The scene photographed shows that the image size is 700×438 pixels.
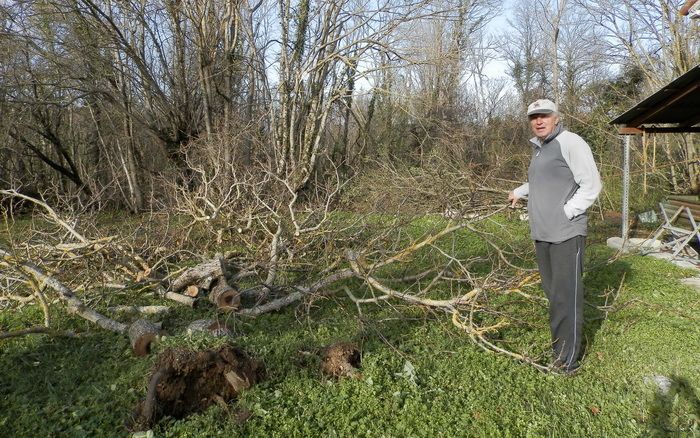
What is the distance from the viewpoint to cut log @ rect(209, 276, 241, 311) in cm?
498

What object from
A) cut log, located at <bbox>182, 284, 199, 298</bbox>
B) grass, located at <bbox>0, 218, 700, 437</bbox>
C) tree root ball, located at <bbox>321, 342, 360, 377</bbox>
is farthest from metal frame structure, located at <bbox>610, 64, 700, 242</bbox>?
cut log, located at <bbox>182, 284, 199, 298</bbox>

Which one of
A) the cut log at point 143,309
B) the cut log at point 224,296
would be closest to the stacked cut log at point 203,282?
the cut log at point 224,296

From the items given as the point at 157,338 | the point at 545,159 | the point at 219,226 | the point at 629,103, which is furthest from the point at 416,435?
the point at 629,103

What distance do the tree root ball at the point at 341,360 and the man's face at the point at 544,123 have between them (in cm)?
220

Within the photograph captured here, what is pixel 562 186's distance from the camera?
3395 mm

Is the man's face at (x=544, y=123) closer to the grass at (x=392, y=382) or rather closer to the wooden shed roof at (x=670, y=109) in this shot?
the grass at (x=392, y=382)

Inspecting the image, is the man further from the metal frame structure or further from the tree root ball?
the metal frame structure

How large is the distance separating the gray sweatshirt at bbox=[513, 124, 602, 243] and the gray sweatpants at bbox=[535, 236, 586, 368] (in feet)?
0.31

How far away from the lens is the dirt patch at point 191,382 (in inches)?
116

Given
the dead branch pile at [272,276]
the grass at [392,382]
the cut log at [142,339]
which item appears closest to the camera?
the grass at [392,382]

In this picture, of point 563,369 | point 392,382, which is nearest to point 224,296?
point 392,382

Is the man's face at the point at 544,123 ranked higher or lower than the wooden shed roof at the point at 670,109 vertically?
lower

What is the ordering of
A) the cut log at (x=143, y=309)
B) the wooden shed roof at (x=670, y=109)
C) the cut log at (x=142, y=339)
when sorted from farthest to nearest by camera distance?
the wooden shed roof at (x=670, y=109), the cut log at (x=143, y=309), the cut log at (x=142, y=339)

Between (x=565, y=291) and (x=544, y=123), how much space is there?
1258mm
